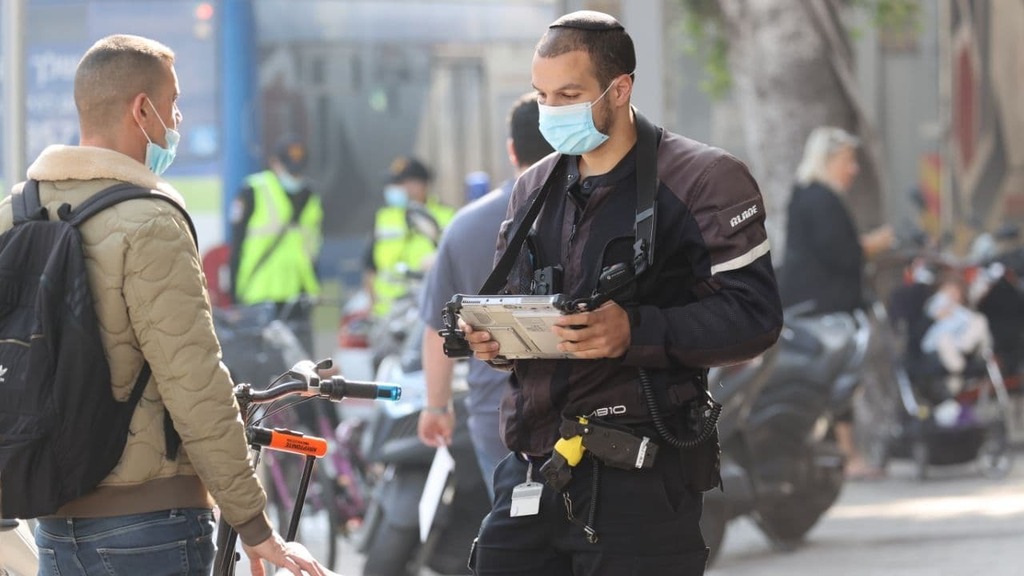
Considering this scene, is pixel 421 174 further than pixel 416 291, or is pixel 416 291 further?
pixel 421 174

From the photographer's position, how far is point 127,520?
3631mm

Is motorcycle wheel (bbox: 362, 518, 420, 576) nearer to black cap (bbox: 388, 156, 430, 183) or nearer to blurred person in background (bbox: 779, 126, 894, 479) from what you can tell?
blurred person in background (bbox: 779, 126, 894, 479)

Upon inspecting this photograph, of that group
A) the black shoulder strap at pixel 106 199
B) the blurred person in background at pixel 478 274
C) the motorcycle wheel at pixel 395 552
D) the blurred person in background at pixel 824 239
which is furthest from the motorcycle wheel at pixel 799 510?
the black shoulder strap at pixel 106 199

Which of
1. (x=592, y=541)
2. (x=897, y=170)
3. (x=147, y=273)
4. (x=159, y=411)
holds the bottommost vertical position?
(x=897, y=170)

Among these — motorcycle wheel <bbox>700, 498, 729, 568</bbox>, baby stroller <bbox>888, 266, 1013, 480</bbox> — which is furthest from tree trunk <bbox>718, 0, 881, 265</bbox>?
motorcycle wheel <bbox>700, 498, 729, 568</bbox>

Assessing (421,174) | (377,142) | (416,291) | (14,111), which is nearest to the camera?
(14,111)

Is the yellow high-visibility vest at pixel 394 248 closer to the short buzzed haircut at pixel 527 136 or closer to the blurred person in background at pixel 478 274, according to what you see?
the blurred person in background at pixel 478 274

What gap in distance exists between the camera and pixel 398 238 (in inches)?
472

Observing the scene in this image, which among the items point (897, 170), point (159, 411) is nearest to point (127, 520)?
point (159, 411)

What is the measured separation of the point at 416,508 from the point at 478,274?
1561 mm

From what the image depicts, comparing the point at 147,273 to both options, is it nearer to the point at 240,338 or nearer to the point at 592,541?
the point at 592,541

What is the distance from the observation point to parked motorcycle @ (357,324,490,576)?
21.9ft

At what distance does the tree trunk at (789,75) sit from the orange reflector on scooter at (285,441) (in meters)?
10.1

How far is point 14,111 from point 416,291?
6.94ft
